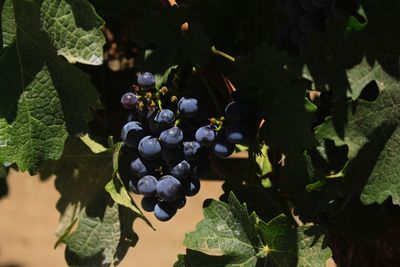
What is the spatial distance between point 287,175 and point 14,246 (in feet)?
13.4

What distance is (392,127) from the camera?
86 centimetres

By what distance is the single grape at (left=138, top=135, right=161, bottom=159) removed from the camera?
3.29 feet

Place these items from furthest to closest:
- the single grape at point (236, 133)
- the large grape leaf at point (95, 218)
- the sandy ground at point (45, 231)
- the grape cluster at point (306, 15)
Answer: the sandy ground at point (45, 231), the large grape leaf at point (95, 218), the single grape at point (236, 133), the grape cluster at point (306, 15)

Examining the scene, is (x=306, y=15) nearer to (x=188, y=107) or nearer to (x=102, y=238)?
(x=188, y=107)

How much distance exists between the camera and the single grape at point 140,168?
1032mm

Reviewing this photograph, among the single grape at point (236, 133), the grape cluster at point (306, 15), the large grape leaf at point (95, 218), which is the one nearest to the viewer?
the grape cluster at point (306, 15)

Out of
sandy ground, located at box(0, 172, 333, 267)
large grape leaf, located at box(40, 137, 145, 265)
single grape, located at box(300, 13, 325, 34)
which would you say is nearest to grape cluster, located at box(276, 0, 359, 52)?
single grape, located at box(300, 13, 325, 34)

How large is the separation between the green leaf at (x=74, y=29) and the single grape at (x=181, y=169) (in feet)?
0.59

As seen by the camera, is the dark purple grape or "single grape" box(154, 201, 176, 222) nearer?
the dark purple grape

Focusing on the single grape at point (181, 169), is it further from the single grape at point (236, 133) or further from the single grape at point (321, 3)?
the single grape at point (321, 3)

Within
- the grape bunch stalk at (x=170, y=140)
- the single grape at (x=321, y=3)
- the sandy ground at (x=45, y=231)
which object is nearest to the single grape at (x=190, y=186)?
the grape bunch stalk at (x=170, y=140)

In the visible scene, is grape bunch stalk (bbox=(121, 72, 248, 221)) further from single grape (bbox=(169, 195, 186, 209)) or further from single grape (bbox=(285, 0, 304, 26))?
single grape (bbox=(285, 0, 304, 26))

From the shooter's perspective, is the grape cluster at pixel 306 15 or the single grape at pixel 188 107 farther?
the single grape at pixel 188 107

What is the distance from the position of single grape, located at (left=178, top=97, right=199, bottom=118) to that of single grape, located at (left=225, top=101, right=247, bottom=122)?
0.04 meters
